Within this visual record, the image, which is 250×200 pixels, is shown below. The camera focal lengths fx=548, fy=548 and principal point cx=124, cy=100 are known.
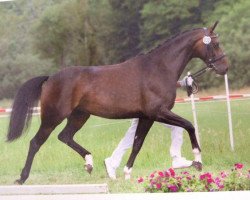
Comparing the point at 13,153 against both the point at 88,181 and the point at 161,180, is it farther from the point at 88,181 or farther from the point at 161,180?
the point at 161,180

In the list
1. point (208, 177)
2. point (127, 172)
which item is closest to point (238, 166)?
point (208, 177)

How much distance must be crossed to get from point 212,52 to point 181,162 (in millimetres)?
1052

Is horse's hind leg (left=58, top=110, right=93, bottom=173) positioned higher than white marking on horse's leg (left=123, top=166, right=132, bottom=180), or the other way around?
horse's hind leg (left=58, top=110, right=93, bottom=173)

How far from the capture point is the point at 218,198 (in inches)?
189

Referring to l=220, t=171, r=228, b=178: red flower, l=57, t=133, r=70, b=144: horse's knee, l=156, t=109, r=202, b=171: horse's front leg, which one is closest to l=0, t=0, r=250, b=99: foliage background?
l=156, t=109, r=202, b=171: horse's front leg

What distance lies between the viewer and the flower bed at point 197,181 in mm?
4844

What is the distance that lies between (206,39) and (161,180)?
1.34 metres

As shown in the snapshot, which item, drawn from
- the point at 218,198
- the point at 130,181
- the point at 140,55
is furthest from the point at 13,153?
the point at 218,198

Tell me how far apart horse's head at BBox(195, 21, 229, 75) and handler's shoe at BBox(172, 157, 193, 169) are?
2.83ft

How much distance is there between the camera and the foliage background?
5.02 meters

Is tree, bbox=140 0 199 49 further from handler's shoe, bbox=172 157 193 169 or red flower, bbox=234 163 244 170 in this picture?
red flower, bbox=234 163 244 170

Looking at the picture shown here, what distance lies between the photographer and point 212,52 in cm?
495

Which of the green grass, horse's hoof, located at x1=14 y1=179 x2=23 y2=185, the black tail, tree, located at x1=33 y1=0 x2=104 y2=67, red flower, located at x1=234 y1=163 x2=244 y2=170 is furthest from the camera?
tree, located at x1=33 y1=0 x2=104 y2=67

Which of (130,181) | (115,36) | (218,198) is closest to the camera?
(218,198)
